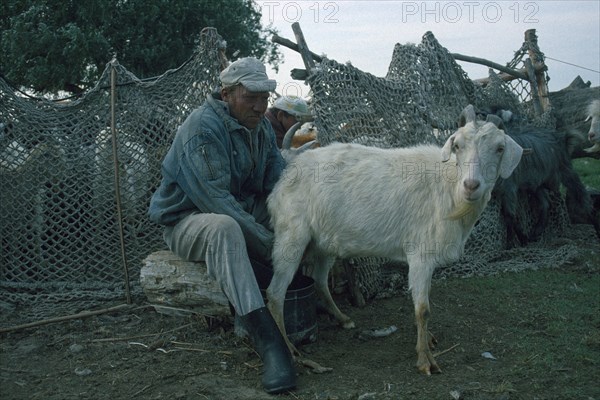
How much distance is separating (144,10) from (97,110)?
9.17 metres

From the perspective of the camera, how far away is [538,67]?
30.4 ft

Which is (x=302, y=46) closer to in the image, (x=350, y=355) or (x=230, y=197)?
(x=230, y=197)

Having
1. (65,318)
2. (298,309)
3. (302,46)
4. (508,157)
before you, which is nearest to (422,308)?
(298,309)

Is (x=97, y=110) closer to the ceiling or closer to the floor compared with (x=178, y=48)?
closer to the floor

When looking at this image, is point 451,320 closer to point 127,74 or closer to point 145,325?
point 145,325

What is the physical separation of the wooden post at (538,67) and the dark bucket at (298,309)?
21.1ft

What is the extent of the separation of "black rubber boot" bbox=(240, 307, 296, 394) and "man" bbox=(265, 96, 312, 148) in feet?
9.91

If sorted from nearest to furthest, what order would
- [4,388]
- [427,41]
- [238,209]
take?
[4,388]
[238,209]
[427,41]

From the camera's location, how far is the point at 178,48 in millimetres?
14414

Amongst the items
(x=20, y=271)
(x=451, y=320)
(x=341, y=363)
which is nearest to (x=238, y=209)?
(x=341, y=363)

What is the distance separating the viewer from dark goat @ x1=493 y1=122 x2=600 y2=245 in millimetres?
7375

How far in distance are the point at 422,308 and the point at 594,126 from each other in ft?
19.7

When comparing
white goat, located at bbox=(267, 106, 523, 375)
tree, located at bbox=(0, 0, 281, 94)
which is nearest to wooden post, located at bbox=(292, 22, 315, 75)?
white goat, located at bbox=(267, 106, 523, 375)

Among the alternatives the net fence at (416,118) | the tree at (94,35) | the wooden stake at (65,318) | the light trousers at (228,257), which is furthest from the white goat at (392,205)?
the tree at (94,35)
